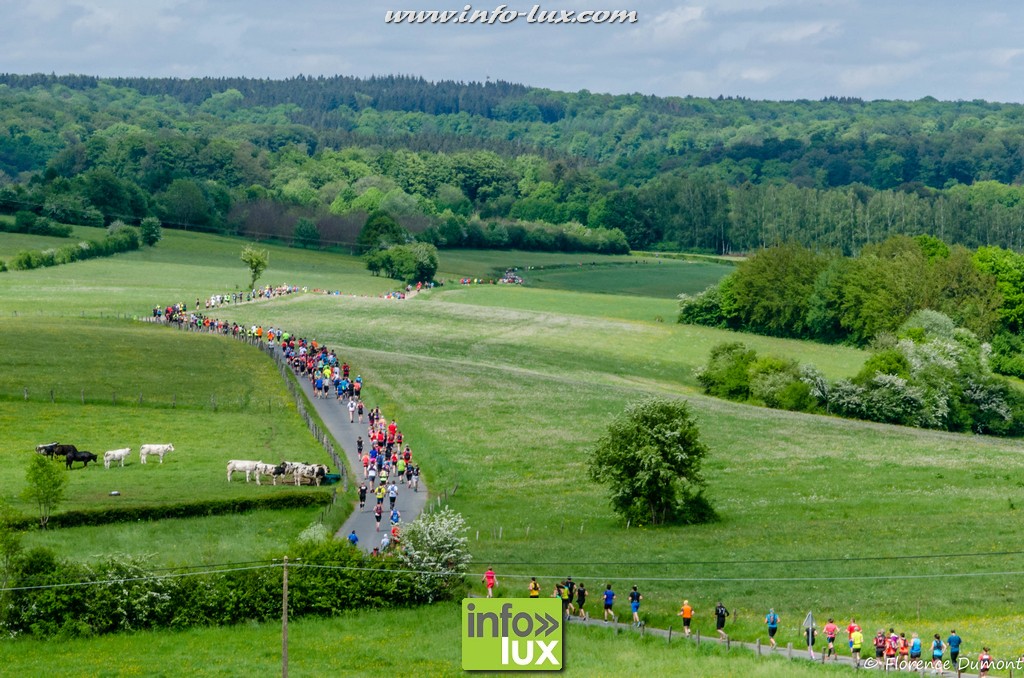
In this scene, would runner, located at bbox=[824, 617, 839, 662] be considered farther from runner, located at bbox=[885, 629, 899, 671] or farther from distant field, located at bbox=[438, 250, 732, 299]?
distant field, located at bbox=[438, 250, 732, 299]

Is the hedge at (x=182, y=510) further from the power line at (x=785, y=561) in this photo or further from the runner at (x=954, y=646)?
the runner at (x=954, y=646)

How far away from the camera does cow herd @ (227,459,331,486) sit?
62156 mm

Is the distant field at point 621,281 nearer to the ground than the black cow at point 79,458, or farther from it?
farther from it

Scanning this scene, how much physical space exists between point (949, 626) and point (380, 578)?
17.8m

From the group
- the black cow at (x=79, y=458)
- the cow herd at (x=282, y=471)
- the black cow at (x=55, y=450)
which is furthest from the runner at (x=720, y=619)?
the black cow at (x=55, y=450)

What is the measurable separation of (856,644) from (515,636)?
942 cm

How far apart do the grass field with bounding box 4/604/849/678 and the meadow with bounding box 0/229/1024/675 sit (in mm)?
1132

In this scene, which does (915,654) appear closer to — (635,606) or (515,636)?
(635,606)

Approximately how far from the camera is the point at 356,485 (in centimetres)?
6356

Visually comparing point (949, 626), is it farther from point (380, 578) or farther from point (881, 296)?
point (881, 296)

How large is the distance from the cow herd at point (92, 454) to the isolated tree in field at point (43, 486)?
10032 millimetres

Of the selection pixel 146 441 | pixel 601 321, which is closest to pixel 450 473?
pixel 146 441

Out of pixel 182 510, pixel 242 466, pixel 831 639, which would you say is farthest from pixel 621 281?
pixel 831 639

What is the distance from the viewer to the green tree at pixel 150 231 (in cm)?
18162
